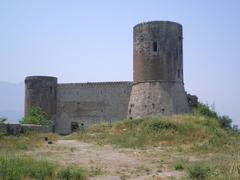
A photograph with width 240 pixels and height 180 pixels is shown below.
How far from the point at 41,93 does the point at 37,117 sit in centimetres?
323

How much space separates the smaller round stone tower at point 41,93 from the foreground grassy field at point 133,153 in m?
11.3

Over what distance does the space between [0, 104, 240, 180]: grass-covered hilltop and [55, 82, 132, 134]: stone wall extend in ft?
22.0

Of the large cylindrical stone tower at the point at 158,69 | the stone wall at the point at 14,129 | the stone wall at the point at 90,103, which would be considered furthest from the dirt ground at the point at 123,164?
the stone wall at the point at 90,103

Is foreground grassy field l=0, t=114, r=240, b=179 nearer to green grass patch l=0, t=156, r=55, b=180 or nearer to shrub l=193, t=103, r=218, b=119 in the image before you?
green grass patch l=0, t=156, r=55, b=180

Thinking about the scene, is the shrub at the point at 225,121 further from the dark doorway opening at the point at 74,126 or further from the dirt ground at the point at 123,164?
the dirt ground at the point at 123,164

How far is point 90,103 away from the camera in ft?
109

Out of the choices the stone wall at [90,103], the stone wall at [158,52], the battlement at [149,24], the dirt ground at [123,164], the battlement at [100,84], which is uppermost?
the battlement at [149,24]

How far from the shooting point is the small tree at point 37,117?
96.3 ft

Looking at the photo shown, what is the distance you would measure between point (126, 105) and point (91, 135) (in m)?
10.2

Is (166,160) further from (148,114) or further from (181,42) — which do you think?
(181,42)

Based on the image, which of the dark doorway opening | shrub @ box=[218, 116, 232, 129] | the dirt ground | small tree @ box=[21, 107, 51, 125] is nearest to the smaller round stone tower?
small tree @ box=[21, 107, 51, 125]

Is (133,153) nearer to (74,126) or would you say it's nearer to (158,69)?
(158,69)

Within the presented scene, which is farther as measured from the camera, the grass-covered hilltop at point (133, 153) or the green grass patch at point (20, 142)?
the green grass patch at point (20, 142)

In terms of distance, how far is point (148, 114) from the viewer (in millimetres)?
26906
